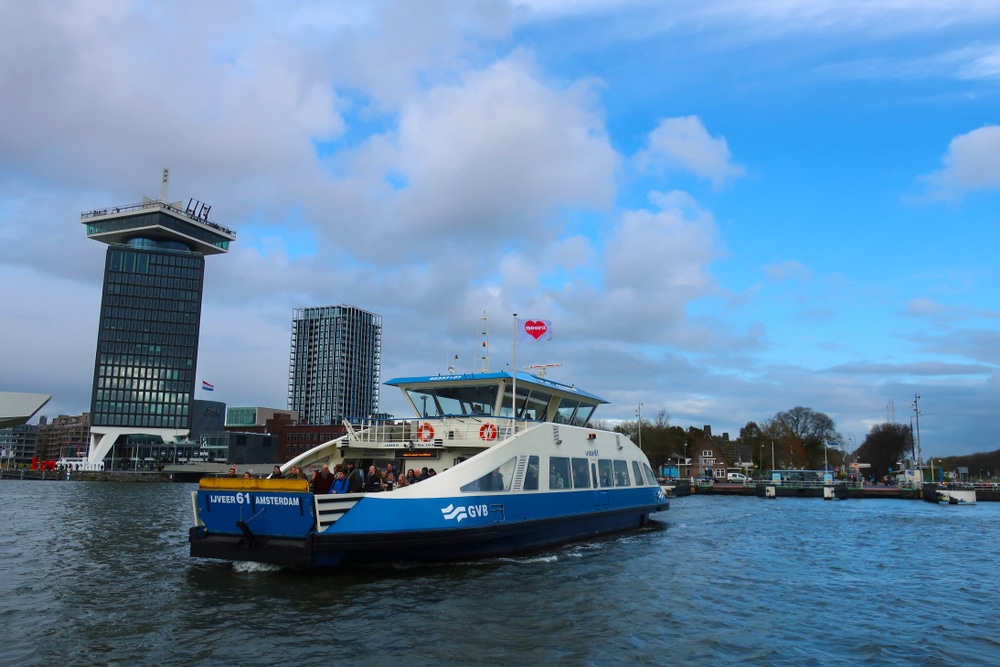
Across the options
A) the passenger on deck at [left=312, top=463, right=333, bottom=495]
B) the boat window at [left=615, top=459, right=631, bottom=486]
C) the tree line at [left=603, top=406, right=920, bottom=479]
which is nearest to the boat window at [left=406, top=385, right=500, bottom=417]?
the boat window at [left=615, top=459, right=631, bottom=486]

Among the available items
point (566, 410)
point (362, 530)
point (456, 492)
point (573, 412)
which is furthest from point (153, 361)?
point (362, 530)

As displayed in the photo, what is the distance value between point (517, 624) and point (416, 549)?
3854 mm

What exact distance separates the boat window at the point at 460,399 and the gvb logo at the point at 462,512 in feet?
14.8

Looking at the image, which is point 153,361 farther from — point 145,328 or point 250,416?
point 250,416

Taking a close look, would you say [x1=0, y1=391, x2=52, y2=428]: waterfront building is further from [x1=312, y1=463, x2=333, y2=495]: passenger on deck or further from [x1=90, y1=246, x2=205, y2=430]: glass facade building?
[x1=312, y1=463, x2=333, y2=495]: passenger on deck

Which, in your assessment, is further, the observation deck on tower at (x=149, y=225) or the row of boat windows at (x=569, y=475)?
the observation deck on tower at (x=149, y=225)

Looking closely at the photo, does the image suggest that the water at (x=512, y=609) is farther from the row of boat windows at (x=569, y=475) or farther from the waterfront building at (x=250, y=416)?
the waterfront building at (x=250, y=416)

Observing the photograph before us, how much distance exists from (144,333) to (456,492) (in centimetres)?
12615

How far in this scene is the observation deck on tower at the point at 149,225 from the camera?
414 feet

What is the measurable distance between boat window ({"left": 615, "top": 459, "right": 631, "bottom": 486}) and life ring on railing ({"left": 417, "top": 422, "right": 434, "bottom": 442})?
6771 millimetres

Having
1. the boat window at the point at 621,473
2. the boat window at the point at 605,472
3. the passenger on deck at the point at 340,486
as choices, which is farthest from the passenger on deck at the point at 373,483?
the boat window at the point at 621,473

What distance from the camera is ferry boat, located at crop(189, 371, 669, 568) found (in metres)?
12.9

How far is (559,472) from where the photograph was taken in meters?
18.1

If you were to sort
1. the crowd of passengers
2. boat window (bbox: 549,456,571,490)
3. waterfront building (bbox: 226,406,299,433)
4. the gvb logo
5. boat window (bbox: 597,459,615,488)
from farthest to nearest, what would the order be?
waterfront building (bbox: 226,406,299,433) < boat window (bbox: 597,459,615,488) < boat window (bbox: 549,456,571,490) < the gvb logo < the crowd of passengers
